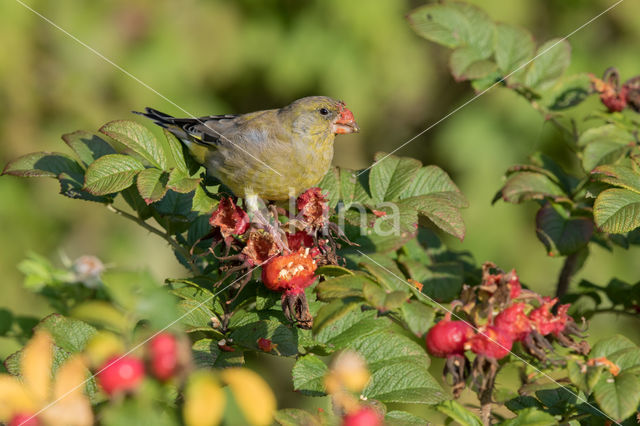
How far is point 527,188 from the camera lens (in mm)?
1694

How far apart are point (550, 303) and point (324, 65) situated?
287 centimetres

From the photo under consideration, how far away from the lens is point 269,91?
4152mm

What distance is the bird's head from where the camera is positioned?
7.64ft

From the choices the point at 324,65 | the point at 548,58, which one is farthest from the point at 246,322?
the point at 324,65

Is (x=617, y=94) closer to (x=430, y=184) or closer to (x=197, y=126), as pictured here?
(x=430, y=184)

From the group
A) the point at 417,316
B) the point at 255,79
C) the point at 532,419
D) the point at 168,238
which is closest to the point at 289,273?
the point at 417,316

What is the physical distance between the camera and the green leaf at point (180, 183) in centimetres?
139

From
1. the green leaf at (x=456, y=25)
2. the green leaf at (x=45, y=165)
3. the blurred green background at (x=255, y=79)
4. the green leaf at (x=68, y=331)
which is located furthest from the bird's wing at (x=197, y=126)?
the blurred green background at (x=255, y=79)

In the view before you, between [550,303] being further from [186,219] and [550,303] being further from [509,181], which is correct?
[186,219]

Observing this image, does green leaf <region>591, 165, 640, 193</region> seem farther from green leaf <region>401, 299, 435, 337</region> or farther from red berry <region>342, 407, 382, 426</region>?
red berry <region>342, 407, 382, 426</region>

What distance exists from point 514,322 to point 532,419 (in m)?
0.16

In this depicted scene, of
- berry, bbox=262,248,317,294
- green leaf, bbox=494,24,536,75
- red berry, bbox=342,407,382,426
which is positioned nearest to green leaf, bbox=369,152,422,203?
berry, bbox=262,248,317,294

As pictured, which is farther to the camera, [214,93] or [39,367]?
[214,93]

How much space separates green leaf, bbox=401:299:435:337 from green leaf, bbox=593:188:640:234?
459mm
